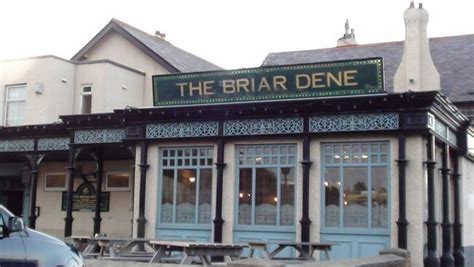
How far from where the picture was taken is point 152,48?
84.9ft

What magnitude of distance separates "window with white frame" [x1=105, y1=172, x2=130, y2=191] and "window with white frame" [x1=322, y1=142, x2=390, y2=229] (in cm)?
860

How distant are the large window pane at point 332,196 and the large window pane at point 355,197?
7.3 inches

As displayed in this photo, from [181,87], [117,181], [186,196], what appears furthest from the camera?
[117,181]

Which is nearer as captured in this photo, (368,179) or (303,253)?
(303,253)

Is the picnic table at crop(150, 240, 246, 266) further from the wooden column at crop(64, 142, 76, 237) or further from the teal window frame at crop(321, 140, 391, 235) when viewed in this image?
the wooden column at crop(64, 142, 76, 237)

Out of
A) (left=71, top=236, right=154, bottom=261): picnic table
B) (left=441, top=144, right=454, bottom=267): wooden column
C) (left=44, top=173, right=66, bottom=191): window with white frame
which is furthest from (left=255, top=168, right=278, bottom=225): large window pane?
(left=44, top=173, right=66, bottom=191): window with white frame

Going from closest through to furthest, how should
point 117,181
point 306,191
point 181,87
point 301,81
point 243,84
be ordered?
point 306,191, point 301,81, point 243,84, point 181,87, point 117,181

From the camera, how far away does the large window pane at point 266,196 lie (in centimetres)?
1633

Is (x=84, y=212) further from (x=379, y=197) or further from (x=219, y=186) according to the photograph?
(x=379, y=197)

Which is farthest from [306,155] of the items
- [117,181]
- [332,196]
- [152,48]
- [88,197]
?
[152,48]

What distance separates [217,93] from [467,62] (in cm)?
1195

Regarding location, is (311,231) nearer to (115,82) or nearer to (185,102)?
(185,102)

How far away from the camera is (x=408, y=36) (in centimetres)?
1839

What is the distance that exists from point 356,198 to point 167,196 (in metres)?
4.83
